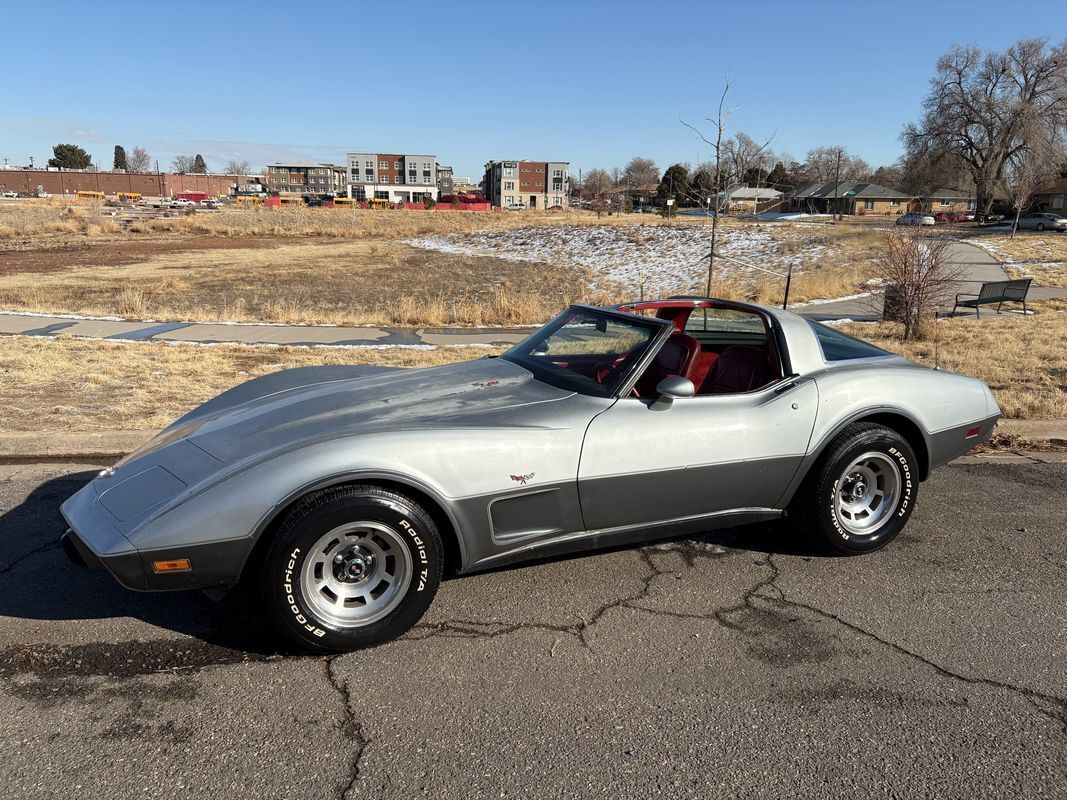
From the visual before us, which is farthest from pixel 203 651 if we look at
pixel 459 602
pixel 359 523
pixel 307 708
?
pixel 459 602

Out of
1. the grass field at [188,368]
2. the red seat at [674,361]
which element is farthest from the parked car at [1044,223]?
the red seat at [674,361]

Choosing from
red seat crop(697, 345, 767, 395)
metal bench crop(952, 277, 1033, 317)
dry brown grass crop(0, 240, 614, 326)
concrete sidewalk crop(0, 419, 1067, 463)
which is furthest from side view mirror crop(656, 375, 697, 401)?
metal bench crop(952, 277, 1033, 317)

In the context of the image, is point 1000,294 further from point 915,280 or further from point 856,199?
point 856,199

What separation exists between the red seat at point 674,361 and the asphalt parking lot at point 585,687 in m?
0.99

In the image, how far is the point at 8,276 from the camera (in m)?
23.6

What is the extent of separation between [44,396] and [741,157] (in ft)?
32.3

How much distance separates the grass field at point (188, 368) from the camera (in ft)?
22.2

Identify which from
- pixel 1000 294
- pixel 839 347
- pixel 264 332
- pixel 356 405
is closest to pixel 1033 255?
pixel 1000 294

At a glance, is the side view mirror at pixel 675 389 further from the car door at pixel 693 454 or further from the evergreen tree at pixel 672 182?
the evergreen tree at pixel 672 182

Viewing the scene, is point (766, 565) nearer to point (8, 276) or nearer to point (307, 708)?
point (307, 708)

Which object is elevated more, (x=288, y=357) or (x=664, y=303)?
(x=664, y=303)

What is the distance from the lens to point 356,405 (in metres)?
3.61

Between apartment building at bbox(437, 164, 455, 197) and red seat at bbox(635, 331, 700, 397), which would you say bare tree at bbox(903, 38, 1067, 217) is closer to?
red seat at bbox(635, 331, 700, 397)

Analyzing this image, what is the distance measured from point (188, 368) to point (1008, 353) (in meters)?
10.2
